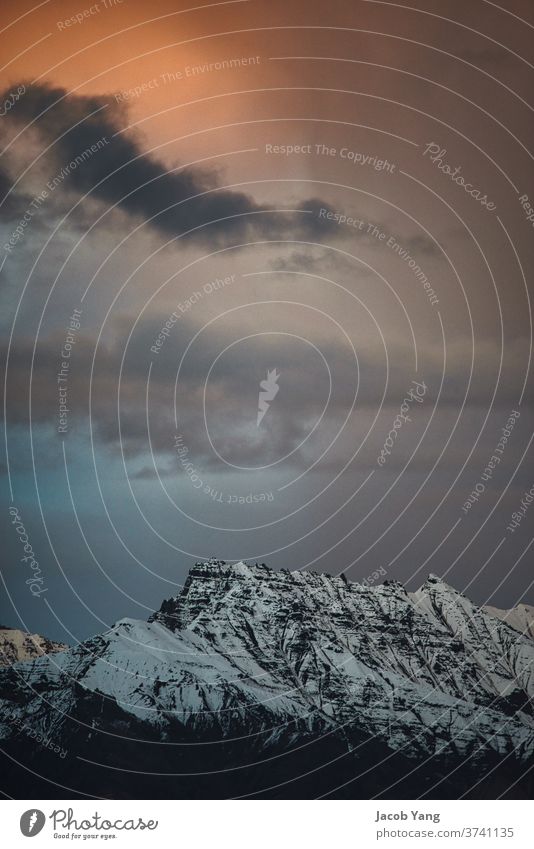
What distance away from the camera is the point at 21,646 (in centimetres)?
1294

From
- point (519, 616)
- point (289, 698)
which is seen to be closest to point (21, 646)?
point (289, 698)

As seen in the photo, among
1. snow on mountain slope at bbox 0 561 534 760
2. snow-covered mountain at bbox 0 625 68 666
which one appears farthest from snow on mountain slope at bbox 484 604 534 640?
snow-covered mountain at bbox 0 625 68 666

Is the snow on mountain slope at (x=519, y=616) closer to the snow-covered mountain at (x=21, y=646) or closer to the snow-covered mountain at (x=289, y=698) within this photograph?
the snow-covered mountain at (x=289, y=698)

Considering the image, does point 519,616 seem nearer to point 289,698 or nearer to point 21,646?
point 289,698

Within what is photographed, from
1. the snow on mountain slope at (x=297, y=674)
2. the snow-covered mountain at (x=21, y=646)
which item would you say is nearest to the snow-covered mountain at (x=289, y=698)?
the snow on mountain slope at (x=297, y=674)

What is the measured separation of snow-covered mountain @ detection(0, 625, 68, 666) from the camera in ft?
41.7

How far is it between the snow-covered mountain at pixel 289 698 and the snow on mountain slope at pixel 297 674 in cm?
3

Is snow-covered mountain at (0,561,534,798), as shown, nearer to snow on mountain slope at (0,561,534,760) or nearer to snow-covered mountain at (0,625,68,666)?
snow on mountain slope at (0,561,534,760)

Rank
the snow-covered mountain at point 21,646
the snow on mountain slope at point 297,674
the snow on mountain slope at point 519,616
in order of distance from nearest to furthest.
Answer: the snow-covered mountain at point 21,646
the snow on mountain slope at point 519,616
the snow on mountain slope at point 297,674

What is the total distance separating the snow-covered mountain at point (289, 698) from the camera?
12727 millimetres

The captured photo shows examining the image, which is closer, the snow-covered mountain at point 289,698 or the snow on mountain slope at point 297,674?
the snow-covered mountain at point 289,698

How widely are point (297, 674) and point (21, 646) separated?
375 centimetres

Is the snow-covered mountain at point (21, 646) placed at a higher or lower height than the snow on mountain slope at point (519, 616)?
higher
